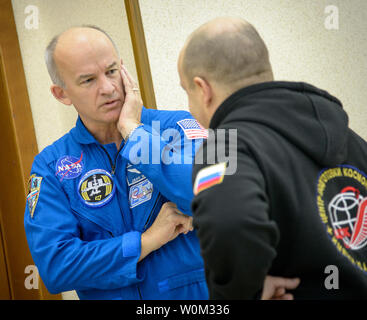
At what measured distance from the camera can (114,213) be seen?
1281 millimetres

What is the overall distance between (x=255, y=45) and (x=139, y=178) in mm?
626

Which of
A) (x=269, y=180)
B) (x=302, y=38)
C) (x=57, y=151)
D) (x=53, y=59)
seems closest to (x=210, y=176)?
(x=269, y=180)

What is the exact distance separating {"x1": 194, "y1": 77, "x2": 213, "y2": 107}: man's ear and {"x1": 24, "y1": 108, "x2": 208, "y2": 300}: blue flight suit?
295 mm

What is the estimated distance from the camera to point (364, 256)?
826 millimetres

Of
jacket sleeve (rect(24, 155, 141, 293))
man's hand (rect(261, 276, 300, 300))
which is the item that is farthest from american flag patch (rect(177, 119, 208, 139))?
man's hand (rect(261, 276, 300, 300))

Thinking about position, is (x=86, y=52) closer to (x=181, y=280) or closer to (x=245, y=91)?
(x=245, y=91)

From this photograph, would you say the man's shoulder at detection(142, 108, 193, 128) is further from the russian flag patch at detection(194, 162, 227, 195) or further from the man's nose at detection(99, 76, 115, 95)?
the russian flag patch at detection(194, 162, 227, 195)

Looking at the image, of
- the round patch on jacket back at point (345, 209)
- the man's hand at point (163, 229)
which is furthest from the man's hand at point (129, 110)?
the round patch on jacket back at point (345, 209)

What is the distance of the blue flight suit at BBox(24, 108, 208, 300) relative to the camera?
3.84 ft

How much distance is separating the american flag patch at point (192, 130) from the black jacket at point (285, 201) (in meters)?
0.43

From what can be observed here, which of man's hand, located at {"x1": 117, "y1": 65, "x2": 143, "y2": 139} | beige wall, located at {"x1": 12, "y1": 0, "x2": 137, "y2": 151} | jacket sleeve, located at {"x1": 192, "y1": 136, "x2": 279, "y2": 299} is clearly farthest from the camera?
beige wall, located at {"x1": 12, "y1": 0, "x2": 137, "y2": 151}

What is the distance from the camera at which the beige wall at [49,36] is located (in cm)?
225

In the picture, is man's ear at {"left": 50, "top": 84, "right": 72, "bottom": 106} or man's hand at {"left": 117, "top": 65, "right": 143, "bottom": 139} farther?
man's ear at {"left": 50, "top": 84, "right": 72, "bottom": 106}
